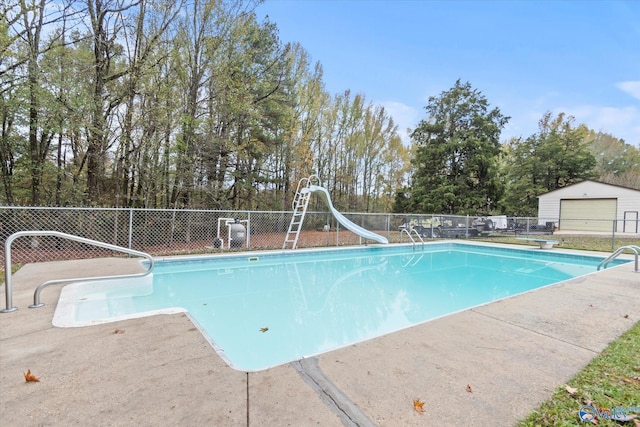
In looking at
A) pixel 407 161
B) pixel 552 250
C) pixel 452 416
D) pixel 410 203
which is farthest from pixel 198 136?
pixel 407 161

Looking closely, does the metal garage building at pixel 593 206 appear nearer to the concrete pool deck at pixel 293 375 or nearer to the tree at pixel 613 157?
the tree at pixel 613 157

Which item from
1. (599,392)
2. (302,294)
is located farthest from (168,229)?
(599,392)

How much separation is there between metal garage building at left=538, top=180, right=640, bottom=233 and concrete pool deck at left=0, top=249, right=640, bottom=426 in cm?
1680

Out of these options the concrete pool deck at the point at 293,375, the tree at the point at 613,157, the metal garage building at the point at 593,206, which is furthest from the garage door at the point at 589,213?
the concrete pool deck at the point at 293,375

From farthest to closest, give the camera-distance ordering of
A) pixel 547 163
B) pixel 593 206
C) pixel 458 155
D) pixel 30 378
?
pixel 547 163
pixel 458 155
pixel 593 206
pixel 30 378

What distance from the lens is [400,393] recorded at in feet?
5.81

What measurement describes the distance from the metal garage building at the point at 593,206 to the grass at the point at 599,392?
54.9 feet

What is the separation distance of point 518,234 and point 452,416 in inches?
620

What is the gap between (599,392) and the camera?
181 centimetres

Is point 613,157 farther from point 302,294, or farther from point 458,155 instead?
point 302,294

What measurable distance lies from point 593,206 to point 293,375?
2303 cm

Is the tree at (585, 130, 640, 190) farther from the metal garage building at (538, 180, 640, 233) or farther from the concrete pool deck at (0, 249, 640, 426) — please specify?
the concrete pool deck at (0, 249, 640, 426)

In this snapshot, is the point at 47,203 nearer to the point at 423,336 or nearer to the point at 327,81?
the point at 423,336

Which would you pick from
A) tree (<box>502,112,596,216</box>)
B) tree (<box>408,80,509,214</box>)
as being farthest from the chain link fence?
tree (<box>502,112,596,216</box>)
